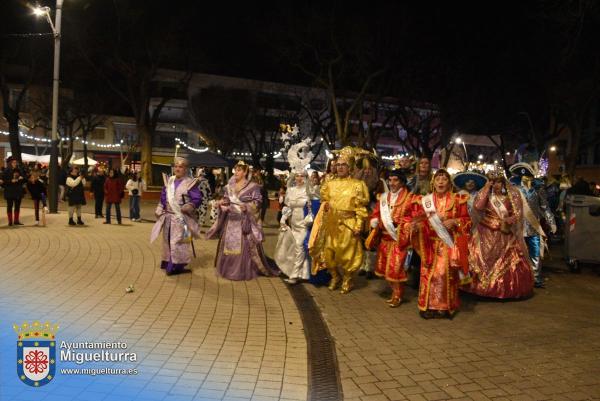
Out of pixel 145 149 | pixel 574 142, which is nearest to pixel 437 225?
pixel 574 142

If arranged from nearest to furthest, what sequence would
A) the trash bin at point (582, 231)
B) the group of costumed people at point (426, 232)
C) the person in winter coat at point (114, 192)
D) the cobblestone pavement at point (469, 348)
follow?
1. the cobblestone pavement at point (469, 348)
2. the group of costumed people at point (426, 232)
3. the trash bin at point (582, 231)
4. the person in winter coat at point (114, 192)

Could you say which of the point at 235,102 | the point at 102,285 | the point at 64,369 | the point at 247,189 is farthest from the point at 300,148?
the point at 235,102

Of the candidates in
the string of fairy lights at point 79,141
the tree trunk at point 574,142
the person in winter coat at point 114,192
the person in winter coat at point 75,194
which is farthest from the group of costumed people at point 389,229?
the string of fairy lights at point 79,141

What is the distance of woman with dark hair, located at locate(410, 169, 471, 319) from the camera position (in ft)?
20.2

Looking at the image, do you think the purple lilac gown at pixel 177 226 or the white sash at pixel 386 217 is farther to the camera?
the purple lilac gown at pixel 177 226

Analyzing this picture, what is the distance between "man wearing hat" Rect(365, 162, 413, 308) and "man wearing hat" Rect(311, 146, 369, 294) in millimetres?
349

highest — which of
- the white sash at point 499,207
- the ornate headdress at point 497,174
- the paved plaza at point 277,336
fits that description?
the ornate headdress at point 497,174

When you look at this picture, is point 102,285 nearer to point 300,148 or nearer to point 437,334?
point 300,148

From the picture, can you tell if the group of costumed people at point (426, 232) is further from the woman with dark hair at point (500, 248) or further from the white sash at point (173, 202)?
the white sash at point (173, 202)

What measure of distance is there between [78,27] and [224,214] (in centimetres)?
2276

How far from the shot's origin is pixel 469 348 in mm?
5277

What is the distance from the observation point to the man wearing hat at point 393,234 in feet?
21.5

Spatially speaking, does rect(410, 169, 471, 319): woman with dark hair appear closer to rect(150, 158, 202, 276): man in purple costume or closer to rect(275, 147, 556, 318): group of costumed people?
rect(275, 147, 556, 318): group of costumed people

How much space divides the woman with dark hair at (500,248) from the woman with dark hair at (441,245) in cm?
100
